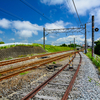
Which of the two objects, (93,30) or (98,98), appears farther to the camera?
(93,30)

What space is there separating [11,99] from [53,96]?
1.82 meters

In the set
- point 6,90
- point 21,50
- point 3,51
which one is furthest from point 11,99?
point 21,50

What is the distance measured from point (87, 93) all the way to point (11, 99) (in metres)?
3.45

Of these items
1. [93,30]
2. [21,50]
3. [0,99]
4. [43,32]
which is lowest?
[0,99]

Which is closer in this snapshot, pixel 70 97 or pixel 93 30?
pixel 70 97

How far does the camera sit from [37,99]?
421 cm

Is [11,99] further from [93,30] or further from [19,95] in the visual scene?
[93,30]

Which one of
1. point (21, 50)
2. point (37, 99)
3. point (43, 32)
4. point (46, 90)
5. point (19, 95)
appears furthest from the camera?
point (43, 32)

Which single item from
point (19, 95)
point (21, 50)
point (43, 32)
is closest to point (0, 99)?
point (19, 95)

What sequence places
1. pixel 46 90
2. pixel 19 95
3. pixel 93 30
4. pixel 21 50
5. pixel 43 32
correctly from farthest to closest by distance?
pixel 43 32
pixel 21 50
pixel 93 30
pixel 46 90
pixel 19 95

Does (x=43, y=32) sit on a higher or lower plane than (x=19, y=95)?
higher

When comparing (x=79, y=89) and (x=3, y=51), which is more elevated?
(x=3, y=51)

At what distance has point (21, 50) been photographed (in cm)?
2403

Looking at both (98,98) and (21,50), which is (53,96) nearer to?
(98,98)
